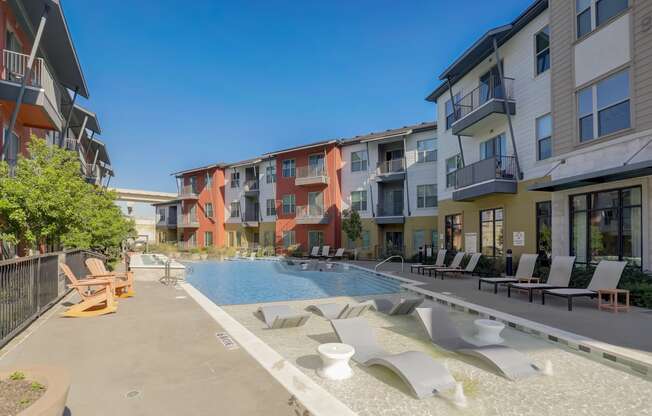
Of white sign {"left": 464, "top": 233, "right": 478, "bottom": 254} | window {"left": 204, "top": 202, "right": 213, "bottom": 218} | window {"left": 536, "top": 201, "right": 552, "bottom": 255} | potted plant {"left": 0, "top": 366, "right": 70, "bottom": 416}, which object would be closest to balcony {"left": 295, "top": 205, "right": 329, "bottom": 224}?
white sign {"left": 464, "top": 233, "right": 478, "bottom": 254}

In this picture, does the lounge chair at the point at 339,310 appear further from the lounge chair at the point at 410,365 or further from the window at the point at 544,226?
the window at the point at 544,226

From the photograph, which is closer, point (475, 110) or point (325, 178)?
point (475, 110)

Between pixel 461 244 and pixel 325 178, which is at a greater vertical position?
pixel 325 178

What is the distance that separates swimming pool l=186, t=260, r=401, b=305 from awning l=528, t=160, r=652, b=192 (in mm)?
6340

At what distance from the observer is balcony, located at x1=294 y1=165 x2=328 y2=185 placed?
28.7m

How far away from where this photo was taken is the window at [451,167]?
20141 mm

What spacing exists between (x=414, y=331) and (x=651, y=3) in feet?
35.1

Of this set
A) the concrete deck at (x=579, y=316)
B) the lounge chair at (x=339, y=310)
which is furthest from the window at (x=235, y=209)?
the lounge chair at (x=339, y=310)

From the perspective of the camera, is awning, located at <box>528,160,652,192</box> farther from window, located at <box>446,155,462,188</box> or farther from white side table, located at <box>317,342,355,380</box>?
white side table, located at <box>317,342,355,380</box>

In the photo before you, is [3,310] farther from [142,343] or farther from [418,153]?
[418,153]

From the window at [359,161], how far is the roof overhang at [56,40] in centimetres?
1800

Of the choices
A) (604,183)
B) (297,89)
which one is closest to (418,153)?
(297,89)

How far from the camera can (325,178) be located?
28625 mm

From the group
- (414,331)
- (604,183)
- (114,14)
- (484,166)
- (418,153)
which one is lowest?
(414,331)
